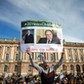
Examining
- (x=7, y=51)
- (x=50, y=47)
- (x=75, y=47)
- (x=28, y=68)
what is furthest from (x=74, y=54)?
(x=50, y=47)

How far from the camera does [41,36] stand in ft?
22.2

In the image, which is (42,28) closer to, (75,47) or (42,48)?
(42,48)

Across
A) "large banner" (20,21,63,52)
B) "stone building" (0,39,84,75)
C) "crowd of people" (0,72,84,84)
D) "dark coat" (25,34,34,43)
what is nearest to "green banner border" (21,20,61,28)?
"large banner" (20,21,63,52)

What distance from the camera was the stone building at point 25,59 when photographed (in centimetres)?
5081

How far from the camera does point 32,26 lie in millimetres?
6781

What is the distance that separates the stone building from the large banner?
4169cm

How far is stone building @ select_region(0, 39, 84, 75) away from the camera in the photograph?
5081 cm

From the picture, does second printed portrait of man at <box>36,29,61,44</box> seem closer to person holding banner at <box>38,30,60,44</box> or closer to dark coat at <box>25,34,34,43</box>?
person holding banner at <box>38,30,60,44</box>

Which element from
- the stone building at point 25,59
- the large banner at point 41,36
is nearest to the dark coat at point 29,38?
the large banner at point 41,36

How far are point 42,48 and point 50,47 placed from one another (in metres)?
0.29

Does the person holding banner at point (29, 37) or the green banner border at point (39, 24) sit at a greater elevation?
the green banner border at point (39, 24)

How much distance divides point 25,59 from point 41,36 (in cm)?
4462

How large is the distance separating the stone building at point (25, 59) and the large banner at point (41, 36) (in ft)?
137

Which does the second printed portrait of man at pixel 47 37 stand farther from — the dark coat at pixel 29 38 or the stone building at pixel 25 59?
the stone building at pixel 25 59
